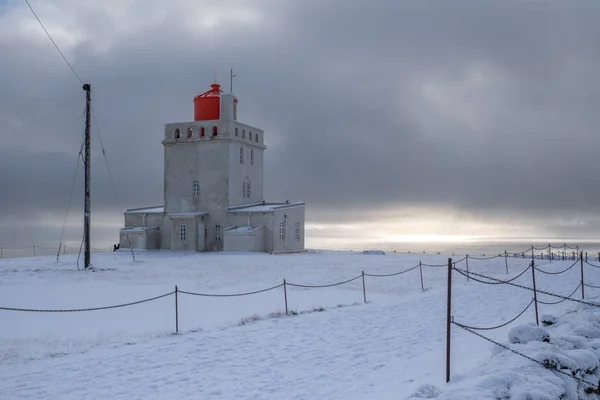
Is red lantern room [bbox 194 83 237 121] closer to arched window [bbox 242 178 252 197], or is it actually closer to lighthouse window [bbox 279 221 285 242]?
arched window [bbox 242 178 252 197]

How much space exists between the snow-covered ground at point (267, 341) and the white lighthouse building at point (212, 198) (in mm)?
17118

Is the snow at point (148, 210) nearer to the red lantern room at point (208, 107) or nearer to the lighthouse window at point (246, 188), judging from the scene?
the lighthouse window at point (246, 188)

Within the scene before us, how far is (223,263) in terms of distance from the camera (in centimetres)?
3130

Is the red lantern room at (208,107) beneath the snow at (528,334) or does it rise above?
above

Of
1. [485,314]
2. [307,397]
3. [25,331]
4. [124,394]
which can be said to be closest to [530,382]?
[307,397]

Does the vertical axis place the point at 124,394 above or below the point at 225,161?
below

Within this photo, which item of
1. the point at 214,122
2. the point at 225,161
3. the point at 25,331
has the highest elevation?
the point at 214,122

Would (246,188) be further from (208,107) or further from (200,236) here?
(208,107)

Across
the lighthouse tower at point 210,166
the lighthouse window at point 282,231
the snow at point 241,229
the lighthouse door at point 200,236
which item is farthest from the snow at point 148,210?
the lighthouse window at point 282,231

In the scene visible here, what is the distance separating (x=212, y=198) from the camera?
4234 centimetres

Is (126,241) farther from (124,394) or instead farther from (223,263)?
(124,394)

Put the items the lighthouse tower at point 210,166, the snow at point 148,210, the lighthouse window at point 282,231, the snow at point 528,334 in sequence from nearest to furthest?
the snow at point 528,334, the lighthouse window at point 282,231, the lighthouse tower at point 210,166, the snow at point 148,210

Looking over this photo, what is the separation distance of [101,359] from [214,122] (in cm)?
3395

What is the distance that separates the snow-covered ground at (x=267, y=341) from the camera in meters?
8.22
